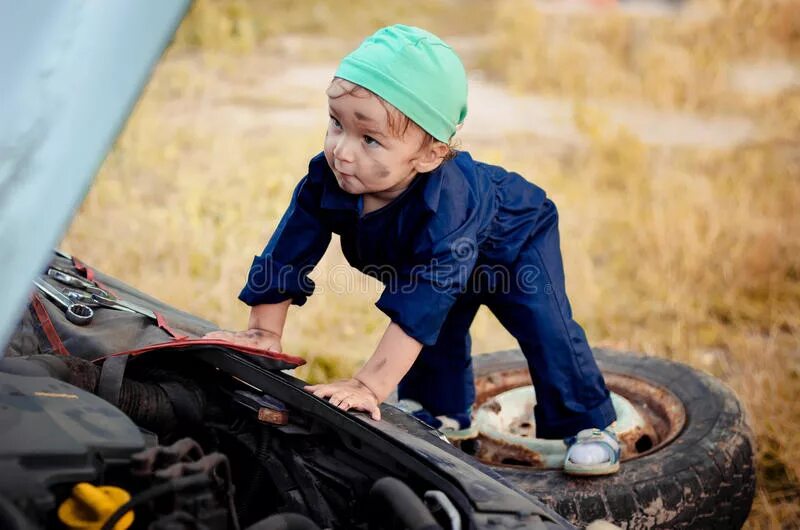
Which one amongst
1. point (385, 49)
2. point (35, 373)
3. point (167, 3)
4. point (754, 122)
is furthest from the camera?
point (754, 122)

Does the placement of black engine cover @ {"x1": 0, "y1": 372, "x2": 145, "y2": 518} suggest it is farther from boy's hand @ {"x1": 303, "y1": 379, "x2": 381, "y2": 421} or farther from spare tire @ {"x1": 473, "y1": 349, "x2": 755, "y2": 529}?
spare tire @ {"x1": 473, "y1": 349, "x2": 755, "y2": 529}

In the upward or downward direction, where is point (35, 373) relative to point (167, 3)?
downward

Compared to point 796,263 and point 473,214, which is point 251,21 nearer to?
point 796,263

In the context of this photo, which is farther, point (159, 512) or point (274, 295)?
point (274, 295)

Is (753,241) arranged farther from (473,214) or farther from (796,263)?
(473,214)

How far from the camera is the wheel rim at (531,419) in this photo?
119 inches

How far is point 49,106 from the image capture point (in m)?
1.29

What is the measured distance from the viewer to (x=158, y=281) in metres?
4.71

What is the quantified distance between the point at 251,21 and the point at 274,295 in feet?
18.3

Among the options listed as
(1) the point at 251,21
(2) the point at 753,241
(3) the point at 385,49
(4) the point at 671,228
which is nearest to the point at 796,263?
(2) the point at 753,241

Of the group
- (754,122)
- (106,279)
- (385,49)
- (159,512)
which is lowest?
(159,512)

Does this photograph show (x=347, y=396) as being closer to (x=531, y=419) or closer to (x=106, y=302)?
(x=106, y=302)

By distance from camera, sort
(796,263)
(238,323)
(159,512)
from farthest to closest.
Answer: (796,263) → (238,323) → (159,512)

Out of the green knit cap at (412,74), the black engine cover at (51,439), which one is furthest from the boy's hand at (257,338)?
the black engine cover at (51,439)
